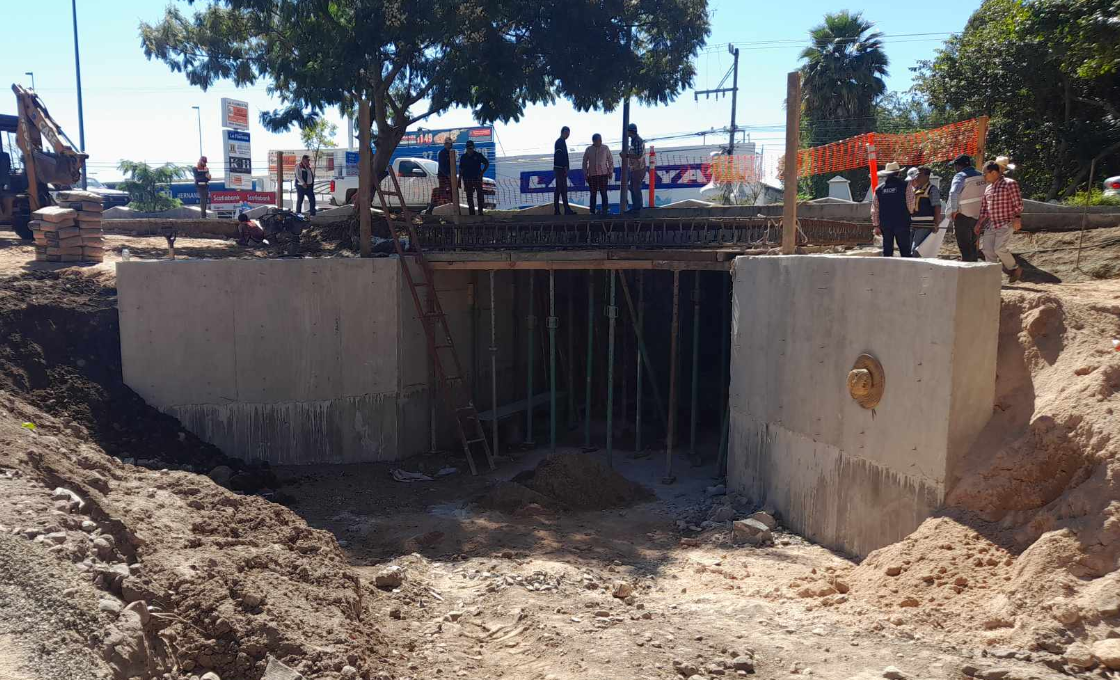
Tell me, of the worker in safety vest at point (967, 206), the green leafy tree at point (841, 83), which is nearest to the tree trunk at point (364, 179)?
the worker in safety vest at point (967, 206)

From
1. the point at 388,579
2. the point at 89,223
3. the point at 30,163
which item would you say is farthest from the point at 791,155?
the point at 30,163

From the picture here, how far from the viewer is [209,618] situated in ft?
18.2

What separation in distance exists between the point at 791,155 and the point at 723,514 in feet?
13.5

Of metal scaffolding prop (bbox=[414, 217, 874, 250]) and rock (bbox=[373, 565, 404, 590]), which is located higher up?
metal scaffolding prop (bbox=[414, 217, 874, 250])

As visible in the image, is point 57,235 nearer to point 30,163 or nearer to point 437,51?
point 30,163

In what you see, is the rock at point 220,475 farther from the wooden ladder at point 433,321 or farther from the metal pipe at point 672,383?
the metal pipe at point 672,383

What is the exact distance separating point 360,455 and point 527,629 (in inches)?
238

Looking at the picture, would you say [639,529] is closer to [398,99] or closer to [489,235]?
[489,235]

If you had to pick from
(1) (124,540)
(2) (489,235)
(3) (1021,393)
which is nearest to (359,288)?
(2) (489,235)

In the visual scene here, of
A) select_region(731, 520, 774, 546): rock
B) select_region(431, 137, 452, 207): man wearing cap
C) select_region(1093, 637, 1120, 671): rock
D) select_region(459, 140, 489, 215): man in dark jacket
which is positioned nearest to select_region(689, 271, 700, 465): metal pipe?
select_region(731, 520, 774, 546): rock

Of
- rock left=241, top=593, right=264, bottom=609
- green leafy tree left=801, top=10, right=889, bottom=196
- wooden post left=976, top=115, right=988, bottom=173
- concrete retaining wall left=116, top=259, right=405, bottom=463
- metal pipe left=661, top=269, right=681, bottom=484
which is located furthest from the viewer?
green leafy tree left=801, top=10, right=889, bottom=196

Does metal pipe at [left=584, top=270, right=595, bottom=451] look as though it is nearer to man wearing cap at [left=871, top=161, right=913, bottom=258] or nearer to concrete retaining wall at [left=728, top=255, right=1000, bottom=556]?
concrete retaining wall at [left=728, top=255, right=1000, bottom=556]

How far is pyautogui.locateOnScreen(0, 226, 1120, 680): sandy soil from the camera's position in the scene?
5109mm

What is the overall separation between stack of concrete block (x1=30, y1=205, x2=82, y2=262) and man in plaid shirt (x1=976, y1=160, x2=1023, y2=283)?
1276 centimetres
